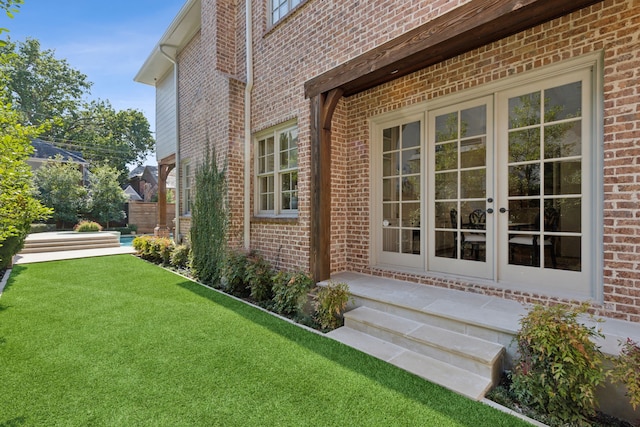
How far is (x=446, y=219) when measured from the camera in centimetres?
408

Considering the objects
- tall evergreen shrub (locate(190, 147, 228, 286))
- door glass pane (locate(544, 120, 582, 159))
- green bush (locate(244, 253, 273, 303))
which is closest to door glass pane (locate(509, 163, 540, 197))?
door glass pane (locate(544, 120, 582, 159))

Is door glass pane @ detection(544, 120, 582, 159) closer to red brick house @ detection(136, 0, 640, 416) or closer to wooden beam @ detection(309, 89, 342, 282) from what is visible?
red brick house @ detection(136, 0, 640, 416)

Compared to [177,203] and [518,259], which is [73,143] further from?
[518,259]

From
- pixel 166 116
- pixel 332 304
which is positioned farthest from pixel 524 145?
pixel 166 116

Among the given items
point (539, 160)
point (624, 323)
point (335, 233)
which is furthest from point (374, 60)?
point (624, 323)

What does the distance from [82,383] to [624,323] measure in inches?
180

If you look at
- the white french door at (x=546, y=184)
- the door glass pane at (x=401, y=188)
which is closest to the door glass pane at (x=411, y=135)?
the door glass pane at (x=401, y=188)

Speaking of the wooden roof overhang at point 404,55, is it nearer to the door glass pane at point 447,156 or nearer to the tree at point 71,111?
the door glass pane at point 447,156

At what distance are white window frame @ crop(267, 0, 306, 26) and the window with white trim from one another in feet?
6.37

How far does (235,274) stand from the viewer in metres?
5.06

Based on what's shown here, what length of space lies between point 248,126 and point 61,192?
14.7 metres

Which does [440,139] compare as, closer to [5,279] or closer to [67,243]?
[5,279]

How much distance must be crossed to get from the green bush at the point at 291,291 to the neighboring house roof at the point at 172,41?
6.64 metres

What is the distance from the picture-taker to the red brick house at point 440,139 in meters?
2.75
